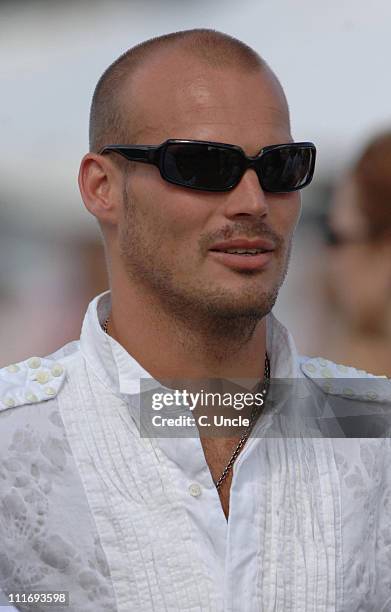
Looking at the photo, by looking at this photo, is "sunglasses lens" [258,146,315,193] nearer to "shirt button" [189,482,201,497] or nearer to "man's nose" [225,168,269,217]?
"man's nose" [225,168,269,217]

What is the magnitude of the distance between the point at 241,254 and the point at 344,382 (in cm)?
56

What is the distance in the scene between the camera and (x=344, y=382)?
2434mm

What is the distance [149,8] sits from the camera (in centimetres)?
339

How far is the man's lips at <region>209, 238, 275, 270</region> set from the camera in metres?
2.03

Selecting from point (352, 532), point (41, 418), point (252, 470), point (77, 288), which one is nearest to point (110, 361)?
point (41, 418)

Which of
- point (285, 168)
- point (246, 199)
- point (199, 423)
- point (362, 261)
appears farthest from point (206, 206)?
point (362, 261)

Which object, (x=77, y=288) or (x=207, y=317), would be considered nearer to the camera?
(x=207, y=317)

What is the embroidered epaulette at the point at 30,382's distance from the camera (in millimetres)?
2197

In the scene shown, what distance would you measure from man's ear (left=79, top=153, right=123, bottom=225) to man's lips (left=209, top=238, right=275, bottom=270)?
1.00 ft

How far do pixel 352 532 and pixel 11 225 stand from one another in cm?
210

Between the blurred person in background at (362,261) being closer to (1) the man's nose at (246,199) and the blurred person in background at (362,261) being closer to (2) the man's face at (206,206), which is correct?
(2) the man's face at (206,206)

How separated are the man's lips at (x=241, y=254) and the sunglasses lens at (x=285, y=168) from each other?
0.42 ft

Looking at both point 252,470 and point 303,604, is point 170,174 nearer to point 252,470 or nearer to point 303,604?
point 252,470

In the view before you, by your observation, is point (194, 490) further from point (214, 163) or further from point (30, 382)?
point (214, 163)
